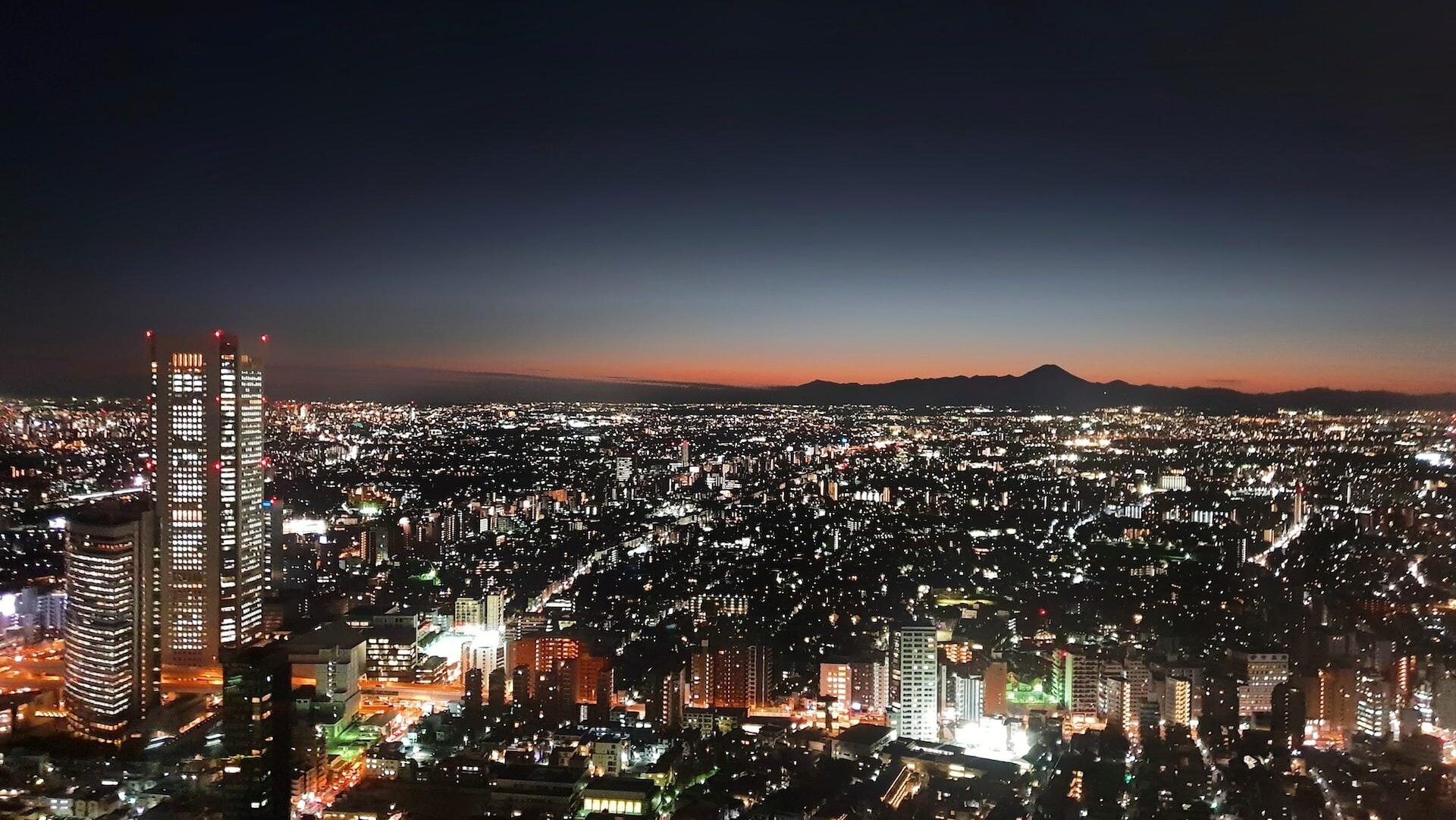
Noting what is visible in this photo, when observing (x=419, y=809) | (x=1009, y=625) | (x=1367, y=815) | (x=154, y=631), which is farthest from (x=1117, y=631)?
(x=154, y=631)

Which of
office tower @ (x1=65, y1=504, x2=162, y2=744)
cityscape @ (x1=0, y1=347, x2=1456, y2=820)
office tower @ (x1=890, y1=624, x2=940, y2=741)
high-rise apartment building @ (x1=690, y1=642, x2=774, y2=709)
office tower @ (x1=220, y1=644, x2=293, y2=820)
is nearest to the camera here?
office tower @ (x1=220, y1=644, x2=293, y2=820)

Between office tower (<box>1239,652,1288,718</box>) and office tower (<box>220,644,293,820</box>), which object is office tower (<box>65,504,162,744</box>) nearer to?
office tower (<box>220,644,293,820</box>)

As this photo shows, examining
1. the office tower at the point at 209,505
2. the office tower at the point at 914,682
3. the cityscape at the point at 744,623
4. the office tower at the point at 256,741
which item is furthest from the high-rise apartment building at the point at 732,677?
the office tower at the point at 256,741

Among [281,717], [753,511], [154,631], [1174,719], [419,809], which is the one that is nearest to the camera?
Answer: [281,717]

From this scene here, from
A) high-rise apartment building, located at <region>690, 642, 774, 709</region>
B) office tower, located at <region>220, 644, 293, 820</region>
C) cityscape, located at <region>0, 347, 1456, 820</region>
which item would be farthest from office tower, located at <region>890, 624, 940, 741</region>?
office tower, located at <region>220, 644, 293, 820</region>

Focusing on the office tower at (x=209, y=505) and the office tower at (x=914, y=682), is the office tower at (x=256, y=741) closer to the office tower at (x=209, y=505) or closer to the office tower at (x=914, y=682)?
the office tower at (x=209, y=505)

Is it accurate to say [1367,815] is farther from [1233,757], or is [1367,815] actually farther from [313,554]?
[313,554]
